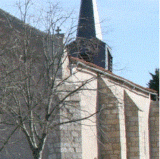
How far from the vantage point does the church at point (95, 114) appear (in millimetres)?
14188

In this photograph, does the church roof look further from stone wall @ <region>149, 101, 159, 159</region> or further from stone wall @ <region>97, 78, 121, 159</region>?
stone wall @ <region>149, 101, 159, 159</region>

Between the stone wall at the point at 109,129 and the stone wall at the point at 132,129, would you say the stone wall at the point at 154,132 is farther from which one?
the stone wall at the point at 109,129

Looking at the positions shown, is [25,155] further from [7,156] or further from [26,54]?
[26,54]

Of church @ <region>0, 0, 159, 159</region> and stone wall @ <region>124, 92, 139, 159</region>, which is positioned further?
stone wall @ <region>124, 92, 139, 159</region>

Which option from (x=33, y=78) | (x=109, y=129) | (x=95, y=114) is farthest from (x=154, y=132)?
(x=33, y=78)

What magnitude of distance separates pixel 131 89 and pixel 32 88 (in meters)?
10.2

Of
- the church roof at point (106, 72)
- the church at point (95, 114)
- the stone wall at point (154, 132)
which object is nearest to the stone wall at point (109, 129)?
the church at point (95, 114)

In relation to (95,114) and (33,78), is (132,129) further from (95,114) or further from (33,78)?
(33,78)

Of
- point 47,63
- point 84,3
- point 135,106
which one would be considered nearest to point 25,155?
point 47,63

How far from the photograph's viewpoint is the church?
46.5 feet

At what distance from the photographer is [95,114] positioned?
719 inches

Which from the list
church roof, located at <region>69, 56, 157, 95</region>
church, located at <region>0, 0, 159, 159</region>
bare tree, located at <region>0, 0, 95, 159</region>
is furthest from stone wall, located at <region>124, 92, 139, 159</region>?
bare tree, located at <region>0, 0, 95, 159</region>

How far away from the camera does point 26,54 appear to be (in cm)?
1238

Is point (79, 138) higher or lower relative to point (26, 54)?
lower
